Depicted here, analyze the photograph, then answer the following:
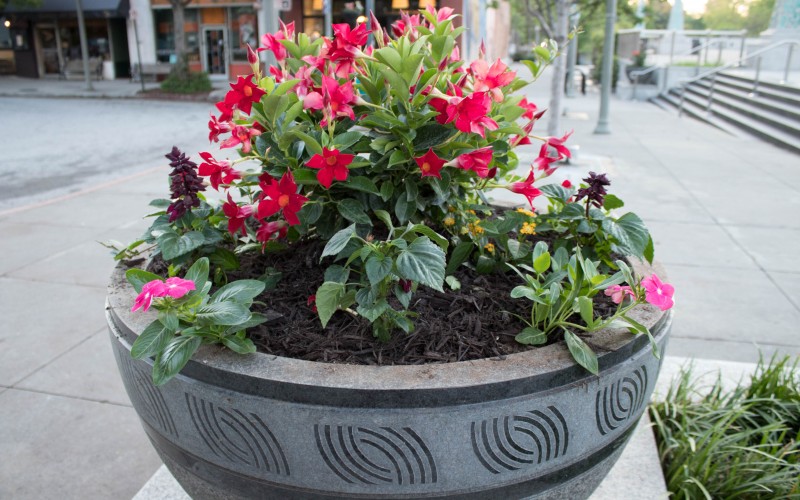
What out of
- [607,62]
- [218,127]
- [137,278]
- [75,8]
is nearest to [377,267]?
[137,278]

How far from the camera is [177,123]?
50.7ft

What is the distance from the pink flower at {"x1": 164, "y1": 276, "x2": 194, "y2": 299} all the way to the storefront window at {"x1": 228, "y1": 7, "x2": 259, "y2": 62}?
2764 centimetres

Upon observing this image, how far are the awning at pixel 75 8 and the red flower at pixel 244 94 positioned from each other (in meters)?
30.0

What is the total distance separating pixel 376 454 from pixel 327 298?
400mm

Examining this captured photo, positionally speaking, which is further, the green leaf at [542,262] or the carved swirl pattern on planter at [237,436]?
the green leaf at [542,262]

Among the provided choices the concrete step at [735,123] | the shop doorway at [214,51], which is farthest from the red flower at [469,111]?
the shop doorway at [214,51]

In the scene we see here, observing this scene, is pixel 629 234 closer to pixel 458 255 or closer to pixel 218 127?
pixel 458 255

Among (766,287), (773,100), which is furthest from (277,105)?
(773,100)

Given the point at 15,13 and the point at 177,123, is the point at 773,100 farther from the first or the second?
the point at 15,13

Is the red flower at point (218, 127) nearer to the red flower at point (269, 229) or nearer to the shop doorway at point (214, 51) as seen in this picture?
the red flower at point (269, 229)

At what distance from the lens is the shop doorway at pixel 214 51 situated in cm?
2814

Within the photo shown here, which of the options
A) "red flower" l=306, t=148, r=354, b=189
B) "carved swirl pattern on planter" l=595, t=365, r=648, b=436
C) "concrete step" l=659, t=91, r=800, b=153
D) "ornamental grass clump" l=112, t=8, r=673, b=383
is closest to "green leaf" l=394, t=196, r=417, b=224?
"ornamental grass clump" l=112, t=8, r=673, b=383

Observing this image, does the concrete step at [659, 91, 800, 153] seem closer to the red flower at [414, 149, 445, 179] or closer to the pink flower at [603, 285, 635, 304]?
the pink flower at [603, 285, 635, 304]

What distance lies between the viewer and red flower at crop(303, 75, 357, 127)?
5.64 ft
